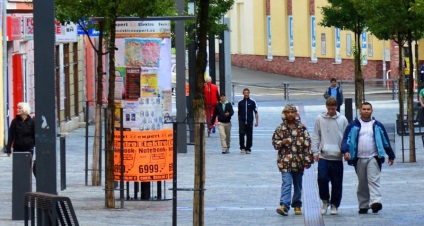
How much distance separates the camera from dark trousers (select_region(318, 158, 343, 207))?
1755cm

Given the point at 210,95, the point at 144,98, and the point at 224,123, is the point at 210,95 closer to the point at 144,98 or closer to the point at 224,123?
the point at 224,123

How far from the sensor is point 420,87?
35719 millimetres

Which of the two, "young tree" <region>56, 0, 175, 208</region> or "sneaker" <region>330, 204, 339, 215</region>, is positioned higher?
"young tree" <region>56, 0, 175, 208</region>

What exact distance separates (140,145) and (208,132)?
18.6 m

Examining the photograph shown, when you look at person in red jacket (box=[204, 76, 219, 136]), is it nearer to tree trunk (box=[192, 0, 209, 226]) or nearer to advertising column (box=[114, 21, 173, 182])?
advertising column (box=[114, 21, 173, 182])

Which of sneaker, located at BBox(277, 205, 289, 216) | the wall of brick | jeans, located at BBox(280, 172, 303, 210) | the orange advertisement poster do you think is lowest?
sneaker, located at BBox(277, 205, 289, 216)

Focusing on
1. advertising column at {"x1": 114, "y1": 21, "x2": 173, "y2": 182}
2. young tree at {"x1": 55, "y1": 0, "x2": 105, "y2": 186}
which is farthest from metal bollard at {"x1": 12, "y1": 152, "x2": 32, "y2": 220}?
young tree at {"x1": 55, "y1": 0, "x2": 105, "y2": 186}

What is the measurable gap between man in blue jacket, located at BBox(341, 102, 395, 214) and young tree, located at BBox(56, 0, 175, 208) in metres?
3.26

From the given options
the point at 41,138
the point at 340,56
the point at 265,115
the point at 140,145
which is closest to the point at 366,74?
the point at 340,56

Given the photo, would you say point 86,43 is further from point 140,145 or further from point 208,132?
point 140,145

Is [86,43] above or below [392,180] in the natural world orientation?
above

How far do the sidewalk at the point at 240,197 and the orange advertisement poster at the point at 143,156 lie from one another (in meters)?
0.44

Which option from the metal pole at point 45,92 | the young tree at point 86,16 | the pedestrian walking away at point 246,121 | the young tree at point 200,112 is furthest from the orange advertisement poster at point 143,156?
the pedestrian walking away at point 246,121

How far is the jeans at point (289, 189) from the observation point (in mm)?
17484
